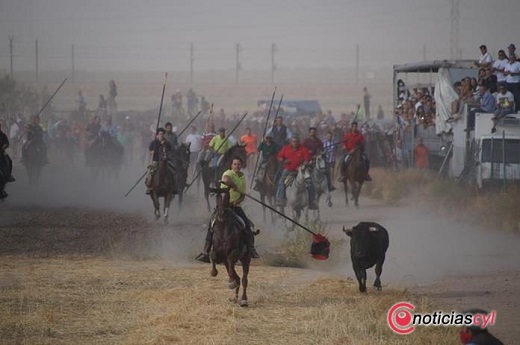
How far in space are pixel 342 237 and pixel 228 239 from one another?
370 inches

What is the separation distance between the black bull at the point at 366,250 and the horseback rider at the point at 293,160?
9.71 m

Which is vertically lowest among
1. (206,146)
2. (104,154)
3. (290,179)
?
(104,154)

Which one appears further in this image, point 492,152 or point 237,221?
point 492,152

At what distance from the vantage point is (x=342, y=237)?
25438 mm

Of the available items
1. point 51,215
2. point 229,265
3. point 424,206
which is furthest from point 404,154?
point 229,265

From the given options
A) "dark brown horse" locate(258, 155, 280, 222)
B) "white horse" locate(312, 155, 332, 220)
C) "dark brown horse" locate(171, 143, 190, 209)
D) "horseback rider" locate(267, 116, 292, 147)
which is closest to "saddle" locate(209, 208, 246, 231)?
"dark brown horse" locate(171, 143, 190, 209)

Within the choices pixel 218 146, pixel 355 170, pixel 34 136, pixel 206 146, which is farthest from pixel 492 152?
pixel 34 136

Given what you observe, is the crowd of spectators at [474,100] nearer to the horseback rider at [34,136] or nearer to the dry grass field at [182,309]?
the horseback rider at [34,136]

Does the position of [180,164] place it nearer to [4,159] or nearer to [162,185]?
[162,185]

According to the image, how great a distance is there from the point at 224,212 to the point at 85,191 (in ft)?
77.4

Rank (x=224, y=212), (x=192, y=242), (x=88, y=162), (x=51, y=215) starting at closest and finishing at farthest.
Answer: (x=224, y=212), (x=192, y=242), (x=51, y=215), (x=88, y=162)

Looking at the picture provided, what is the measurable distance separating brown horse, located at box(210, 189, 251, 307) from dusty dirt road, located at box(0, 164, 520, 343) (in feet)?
9.56

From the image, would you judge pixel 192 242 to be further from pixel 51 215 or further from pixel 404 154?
pixel 404 154

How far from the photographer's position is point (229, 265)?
16453 millimetres
